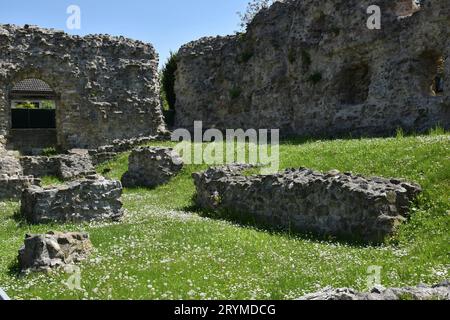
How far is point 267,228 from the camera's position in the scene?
11914mm

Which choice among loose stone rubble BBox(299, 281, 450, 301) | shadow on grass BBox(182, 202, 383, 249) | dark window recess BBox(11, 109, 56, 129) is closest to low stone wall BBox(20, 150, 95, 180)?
shadow on grass BBox(182, 202, 383, 249)

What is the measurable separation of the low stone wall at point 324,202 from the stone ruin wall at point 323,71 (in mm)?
9305

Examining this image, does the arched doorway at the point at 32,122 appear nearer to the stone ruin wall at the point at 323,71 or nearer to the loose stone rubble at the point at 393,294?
the stone ruin wall at the point at 323,71

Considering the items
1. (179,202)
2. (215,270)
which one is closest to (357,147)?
(179,202)

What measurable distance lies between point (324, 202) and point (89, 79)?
20.3 meters

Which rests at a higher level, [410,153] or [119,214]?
[410,153]

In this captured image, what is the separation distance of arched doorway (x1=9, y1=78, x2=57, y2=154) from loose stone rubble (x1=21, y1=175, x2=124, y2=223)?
14.9 meters

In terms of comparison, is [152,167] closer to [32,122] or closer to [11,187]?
[11,187]

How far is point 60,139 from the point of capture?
27.9 m

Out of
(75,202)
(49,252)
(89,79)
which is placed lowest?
(49,252)

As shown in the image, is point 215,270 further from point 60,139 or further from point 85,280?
point 60,139

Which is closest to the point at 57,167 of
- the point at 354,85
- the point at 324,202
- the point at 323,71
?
the point at 323,71

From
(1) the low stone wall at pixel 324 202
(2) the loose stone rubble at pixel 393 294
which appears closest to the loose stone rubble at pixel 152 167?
(1) the low stone wall at pixel 324 202

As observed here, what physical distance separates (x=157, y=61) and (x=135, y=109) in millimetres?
3484
